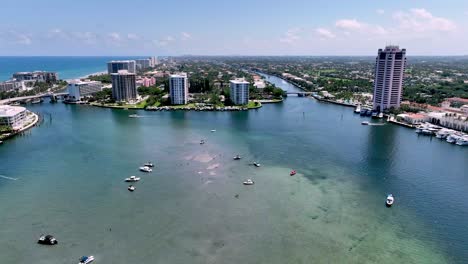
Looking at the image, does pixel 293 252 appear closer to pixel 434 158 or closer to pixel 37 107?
pixel 434 158

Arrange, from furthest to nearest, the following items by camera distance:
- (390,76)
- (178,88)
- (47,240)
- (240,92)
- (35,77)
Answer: (35,77) → (240,92) → (178,88) → (390,76) → (47,240)

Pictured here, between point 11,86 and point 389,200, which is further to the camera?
point 11,86

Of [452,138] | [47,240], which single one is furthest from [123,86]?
[452,138]

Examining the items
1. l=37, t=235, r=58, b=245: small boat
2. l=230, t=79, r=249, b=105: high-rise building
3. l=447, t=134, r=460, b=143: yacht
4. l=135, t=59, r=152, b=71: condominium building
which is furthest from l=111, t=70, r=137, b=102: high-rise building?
l=135, t=59, r=152, b=71: condominium building

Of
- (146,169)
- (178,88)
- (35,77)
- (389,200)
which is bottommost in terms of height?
(389,200)

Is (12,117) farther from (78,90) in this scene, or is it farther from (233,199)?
(233,199)

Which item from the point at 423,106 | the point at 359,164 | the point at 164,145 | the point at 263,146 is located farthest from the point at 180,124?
the point at 423,106

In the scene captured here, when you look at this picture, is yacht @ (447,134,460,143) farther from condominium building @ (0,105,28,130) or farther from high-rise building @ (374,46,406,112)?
condominium building @ (0,105,28,130)
